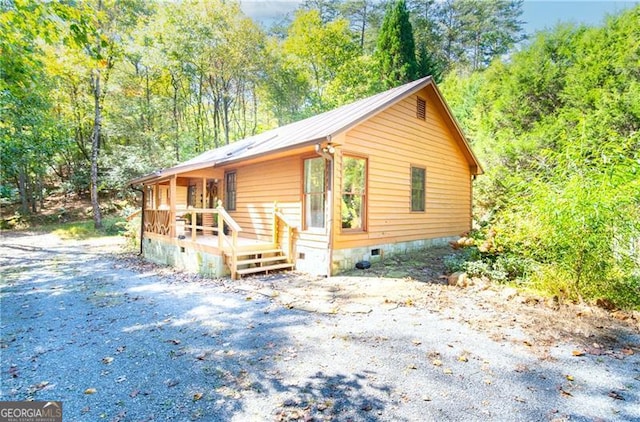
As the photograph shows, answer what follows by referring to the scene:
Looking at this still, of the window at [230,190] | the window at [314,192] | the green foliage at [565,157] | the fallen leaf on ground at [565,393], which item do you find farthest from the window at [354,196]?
the fallen leaf on ground at [565,393]

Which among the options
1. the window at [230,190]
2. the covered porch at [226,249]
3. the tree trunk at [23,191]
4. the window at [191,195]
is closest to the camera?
the covered porch at [226,249]

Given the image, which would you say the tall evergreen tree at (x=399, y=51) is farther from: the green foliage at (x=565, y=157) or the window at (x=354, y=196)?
the window at (x=354, y=196)

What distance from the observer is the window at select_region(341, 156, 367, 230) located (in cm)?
805

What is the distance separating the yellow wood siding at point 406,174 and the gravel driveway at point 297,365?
3.18 metres

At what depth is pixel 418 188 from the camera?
31.8 feet

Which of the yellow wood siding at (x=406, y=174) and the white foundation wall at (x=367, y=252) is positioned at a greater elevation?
the yellow wood siding at (x=406, y=174)

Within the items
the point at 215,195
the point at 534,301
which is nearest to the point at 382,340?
the point at 534,301

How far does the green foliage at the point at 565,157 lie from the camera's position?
458cm

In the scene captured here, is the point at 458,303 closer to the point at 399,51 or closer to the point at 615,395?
the point at 615,395

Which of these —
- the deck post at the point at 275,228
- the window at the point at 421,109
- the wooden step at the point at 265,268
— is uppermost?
the window at the point at 421,109

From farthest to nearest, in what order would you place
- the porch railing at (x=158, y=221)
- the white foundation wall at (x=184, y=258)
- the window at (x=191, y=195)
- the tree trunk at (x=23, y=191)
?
1. the tree trunk at (x=23, y=191)
2. the window at (x=191, y=195)
3. the porch railing at (x=158, y=221)
4. the white foundation wall at (x=184, y=258)

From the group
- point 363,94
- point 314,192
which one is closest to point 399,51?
point 363,94

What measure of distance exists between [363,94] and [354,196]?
13.6 m

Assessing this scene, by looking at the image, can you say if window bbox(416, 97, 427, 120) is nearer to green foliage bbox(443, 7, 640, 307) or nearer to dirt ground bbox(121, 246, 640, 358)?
green foliage bbox(443, 7, 640, 307)
